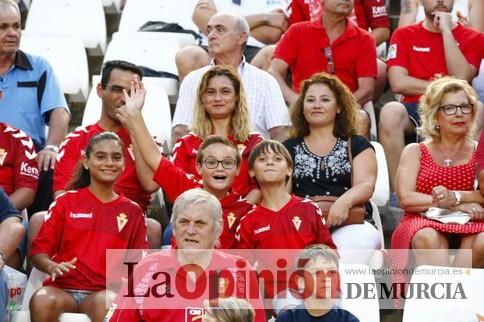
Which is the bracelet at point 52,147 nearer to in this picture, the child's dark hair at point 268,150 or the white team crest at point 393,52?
the child's dark hair at point 268,150

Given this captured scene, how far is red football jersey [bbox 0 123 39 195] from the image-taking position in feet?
23.3

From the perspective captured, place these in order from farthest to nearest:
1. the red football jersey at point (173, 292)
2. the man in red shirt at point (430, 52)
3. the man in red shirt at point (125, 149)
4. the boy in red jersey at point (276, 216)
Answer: the man in red shirt at point (430, 52) < the man in red shirt at point (125, 149) < the boy in red jersey at point (276, 216) < the red football jersey at point (173, 292)

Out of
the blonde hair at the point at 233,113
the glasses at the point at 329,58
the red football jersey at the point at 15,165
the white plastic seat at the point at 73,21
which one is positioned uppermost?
the white plastic seat at the point at 73,21

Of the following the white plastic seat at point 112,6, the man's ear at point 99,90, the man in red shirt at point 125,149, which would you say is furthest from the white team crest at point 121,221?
the white plastic seat at point 112,6

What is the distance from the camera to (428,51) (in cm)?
829

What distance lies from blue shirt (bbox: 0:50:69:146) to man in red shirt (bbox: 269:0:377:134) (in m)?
1.42

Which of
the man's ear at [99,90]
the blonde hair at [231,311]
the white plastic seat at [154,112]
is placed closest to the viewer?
the blonde hair at [231,311]

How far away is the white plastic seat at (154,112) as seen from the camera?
7867 millimetres

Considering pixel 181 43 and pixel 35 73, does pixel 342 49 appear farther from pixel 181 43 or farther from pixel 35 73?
pixel 35 73

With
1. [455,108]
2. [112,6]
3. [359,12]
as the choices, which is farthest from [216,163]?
[112,6]

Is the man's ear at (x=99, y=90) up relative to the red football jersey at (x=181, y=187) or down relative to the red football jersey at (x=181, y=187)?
up

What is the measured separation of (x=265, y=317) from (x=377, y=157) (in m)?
1.94

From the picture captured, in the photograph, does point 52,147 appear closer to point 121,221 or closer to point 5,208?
point 5,208

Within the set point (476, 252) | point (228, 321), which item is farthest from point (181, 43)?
point (228, 321)
